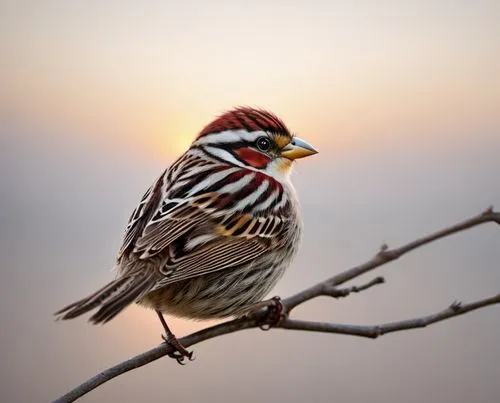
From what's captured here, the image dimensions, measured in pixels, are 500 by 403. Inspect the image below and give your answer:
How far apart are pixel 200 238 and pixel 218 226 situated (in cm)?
10

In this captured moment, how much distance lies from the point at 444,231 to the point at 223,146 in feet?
3.92

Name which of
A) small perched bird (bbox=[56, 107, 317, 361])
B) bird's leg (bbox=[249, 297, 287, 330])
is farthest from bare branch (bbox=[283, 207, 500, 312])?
small perched bird (bbox=[56, 107, 317, 361])

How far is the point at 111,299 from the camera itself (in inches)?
72.4

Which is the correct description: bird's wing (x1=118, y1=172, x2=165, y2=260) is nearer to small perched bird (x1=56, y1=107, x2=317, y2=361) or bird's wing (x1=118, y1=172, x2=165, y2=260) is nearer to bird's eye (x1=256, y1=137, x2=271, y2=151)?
small perched bird (x1=56, y1=107, x2=317, y2=361)

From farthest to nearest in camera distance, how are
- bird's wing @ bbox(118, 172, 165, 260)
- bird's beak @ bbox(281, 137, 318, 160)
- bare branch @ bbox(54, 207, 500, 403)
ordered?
bird's beak @ bbox(281, 137, 318, 160) → bird's wing @ bbox(118, 172, 165, 260) → bare branch @ bbox(54, 207, 500, 403)

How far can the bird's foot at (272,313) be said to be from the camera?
218 centimetres

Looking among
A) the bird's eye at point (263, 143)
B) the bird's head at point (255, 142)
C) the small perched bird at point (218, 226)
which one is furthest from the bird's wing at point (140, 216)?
the bird's eye at point (263, 143)

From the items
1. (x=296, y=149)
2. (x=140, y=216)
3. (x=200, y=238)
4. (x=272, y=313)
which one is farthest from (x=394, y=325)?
(x=140, y=216)

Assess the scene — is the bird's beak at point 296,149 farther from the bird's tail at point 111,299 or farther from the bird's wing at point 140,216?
the bird's tail at point 111,299

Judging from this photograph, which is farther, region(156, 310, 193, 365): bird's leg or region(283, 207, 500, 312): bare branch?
region(156, 310, 193, 365): bird's leg

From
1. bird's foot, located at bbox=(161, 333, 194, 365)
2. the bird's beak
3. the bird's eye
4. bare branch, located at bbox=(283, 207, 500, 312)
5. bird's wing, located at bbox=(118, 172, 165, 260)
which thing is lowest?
bird's foot, located at bbox=(161, 333, 194, 365)

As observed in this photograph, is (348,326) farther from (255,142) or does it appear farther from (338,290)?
(255,142)

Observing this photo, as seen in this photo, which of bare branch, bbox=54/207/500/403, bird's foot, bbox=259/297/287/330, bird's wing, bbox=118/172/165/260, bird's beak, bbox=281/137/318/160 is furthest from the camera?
bird's beak, bbox=281/137/318/160

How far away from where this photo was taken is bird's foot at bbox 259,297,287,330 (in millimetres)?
2179
